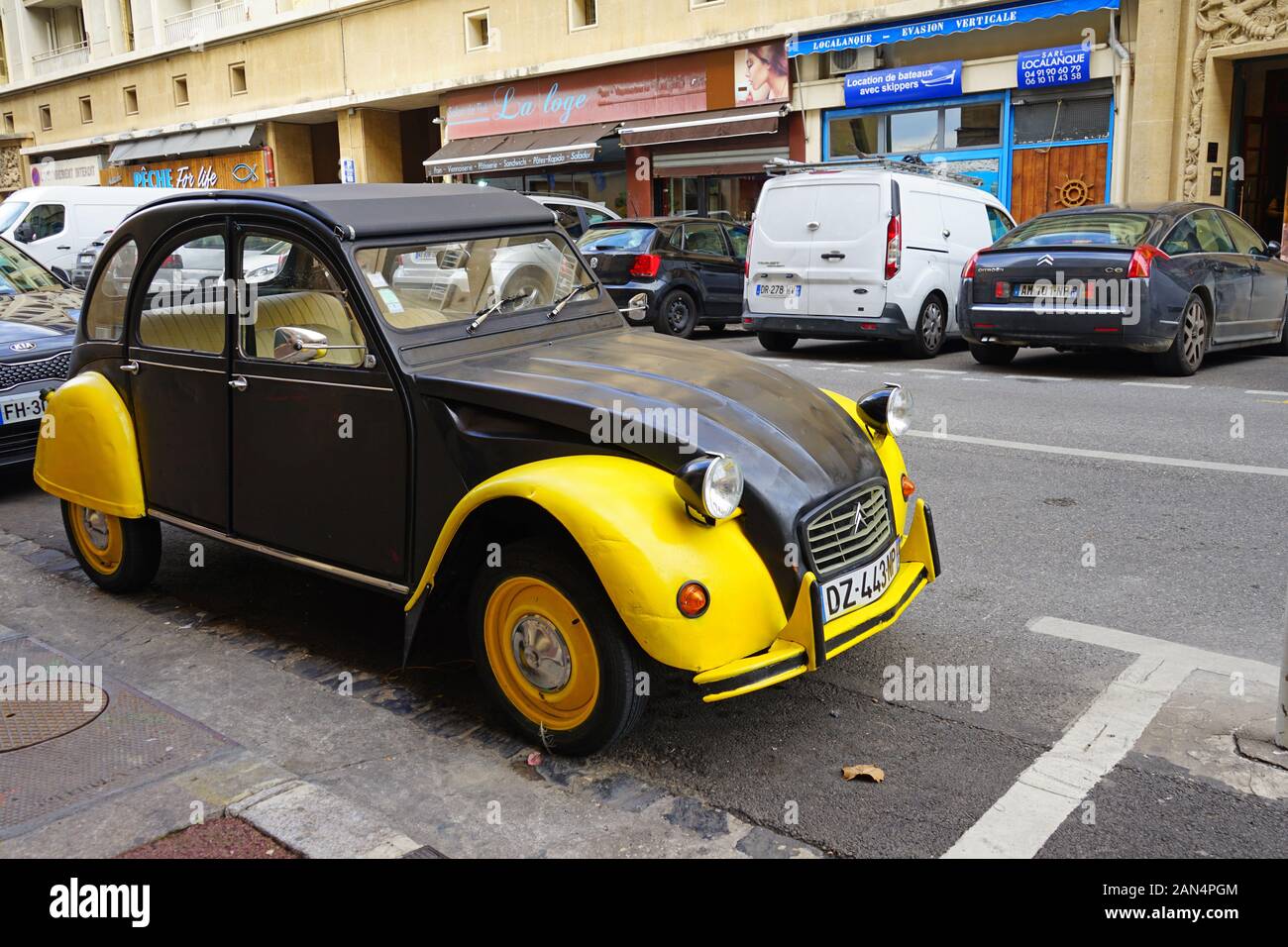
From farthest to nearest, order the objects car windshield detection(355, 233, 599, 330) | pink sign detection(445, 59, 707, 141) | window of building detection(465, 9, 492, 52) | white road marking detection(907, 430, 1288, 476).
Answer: window of building detection(465, 9, 492, 52)
pink sign detection(445, 59, 707, 141)
white road marking detection(907, 430, 1288, 476)
car windshield detection(355, 233, 599, 330)

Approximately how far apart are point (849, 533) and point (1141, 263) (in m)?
7.88

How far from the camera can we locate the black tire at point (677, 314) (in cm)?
1468

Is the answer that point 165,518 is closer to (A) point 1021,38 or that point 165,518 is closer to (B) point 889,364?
(B) point 889,364

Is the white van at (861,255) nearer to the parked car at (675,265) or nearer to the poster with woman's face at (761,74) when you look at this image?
the parked car at (675,265)

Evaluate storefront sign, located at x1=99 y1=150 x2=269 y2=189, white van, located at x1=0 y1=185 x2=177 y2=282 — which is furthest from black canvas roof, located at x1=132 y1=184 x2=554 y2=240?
storefront sign, located at x1=99 y1=150 x2=269 y2=189

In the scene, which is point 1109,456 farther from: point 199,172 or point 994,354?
point 199,172

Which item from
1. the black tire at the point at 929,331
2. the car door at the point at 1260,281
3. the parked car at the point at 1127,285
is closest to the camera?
the parked car at the point at 1127,285

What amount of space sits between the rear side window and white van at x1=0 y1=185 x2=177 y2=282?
53.6 ft

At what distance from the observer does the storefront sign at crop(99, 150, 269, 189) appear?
3703 cm

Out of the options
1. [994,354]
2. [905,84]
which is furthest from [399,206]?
[905,84]

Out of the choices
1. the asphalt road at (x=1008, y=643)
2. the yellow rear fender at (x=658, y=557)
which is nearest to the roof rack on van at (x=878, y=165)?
the asphalt road at (x=1008, y=643)

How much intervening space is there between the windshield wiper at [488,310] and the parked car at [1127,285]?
7514 millimetres

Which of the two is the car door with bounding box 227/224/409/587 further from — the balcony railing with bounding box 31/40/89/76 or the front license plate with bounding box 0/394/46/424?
the balcony railing with bounding box 31/40/89/76

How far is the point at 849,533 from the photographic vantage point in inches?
146
